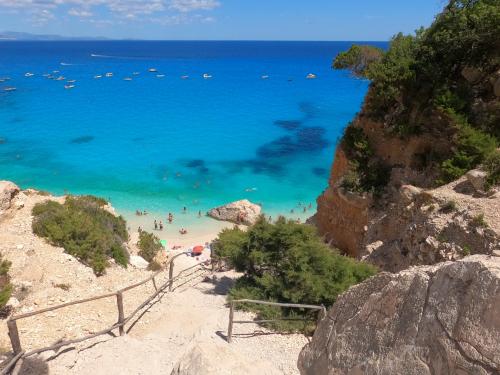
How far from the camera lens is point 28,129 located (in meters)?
45.9

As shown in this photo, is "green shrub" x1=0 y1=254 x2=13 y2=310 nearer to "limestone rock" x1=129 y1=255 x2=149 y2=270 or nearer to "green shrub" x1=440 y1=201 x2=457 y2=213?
"limestone rock" x1=129 y1=255 x2=149 y2=270

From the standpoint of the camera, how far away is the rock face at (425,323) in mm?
2852

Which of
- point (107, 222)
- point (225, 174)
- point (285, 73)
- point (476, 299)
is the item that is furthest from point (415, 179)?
point (285, 73)

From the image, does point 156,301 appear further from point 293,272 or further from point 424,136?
point 424,136

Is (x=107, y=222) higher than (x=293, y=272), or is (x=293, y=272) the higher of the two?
(x=293, y=272)

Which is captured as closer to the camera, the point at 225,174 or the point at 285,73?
the point at 225,174

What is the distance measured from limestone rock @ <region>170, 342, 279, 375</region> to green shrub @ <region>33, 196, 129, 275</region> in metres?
7.90

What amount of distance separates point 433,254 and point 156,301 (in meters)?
7.15

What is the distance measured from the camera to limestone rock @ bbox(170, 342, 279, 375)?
623 cm

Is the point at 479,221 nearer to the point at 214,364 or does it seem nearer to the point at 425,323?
the point at 214,364

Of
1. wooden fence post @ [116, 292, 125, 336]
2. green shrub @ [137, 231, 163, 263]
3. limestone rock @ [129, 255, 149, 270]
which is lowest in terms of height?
green shrub @ [137, 231, 163, 263]

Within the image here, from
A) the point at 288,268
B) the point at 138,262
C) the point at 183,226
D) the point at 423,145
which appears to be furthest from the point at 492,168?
the point at 183,226

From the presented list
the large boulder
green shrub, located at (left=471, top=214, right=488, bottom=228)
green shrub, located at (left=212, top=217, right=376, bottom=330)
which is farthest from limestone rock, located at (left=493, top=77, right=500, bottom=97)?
the large boulder

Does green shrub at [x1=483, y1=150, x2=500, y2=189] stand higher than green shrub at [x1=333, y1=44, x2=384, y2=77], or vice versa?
green shrub at [x1=333, y1=44, x2=384, y2=77]
